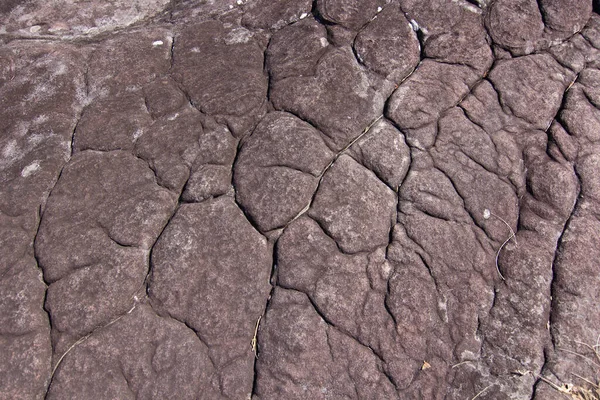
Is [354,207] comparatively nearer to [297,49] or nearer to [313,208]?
[313,208]

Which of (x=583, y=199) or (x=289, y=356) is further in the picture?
(x=583, y=199)

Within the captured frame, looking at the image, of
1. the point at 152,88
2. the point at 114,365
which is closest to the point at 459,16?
the point at 152,88

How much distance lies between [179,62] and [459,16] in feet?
4.62

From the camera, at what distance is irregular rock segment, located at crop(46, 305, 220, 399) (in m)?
2.14

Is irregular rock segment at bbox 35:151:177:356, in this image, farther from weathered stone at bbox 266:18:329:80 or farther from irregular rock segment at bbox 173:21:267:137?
weathered stone at bbox 266:18:329:80

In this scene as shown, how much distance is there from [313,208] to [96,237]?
0.91 metres

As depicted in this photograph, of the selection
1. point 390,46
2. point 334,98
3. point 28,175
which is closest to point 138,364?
point 28,175

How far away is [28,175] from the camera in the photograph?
8.36 ft

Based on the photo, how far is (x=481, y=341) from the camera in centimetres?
226

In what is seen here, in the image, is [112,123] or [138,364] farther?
[112,123]

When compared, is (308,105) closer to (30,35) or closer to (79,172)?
(79,172)

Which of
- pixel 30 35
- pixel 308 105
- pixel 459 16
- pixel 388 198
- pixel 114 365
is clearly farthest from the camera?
pixel 30 35

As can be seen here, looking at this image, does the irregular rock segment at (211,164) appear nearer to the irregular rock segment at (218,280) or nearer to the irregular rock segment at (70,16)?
the irregular rock segment at (218,280)

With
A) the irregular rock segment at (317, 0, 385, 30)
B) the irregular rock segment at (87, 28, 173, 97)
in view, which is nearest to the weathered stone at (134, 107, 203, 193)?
the irregular rock segment at (87, 28, 173, 97)
